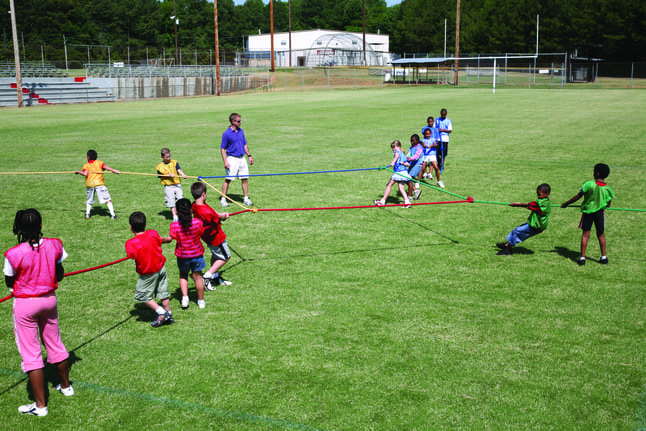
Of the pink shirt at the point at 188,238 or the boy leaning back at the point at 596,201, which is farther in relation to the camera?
the boy leaning back at the point at 596,201

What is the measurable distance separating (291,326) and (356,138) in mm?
17996

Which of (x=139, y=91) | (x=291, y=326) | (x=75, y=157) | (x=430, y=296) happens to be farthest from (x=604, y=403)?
(x=139, y=91)

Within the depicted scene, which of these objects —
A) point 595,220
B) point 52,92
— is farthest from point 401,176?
point 52,92

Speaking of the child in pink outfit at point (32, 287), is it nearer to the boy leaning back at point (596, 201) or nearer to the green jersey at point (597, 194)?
the boy leaning back at point (596, 201)

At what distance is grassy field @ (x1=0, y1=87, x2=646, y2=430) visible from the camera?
5242mm

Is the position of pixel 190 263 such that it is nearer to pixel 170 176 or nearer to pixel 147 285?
pixel 147 285

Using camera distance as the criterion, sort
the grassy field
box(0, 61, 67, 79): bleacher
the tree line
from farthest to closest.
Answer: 1. the tree line
2. box(0, 61, 67, 79): bleacher
3. the grassy field

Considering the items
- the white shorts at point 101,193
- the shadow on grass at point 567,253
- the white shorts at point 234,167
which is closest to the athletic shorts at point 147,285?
the white shorts at point 101,193

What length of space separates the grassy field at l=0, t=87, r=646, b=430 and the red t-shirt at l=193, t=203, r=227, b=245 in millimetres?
836

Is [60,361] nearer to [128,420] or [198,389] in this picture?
[128,420]

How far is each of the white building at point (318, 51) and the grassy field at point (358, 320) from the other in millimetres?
81044

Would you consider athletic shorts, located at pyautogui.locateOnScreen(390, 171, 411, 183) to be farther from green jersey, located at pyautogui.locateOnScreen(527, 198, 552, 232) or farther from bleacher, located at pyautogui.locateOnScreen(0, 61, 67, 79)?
bleacher, located at pyautogui.locateOnScreen(0, 61, 67, 79)

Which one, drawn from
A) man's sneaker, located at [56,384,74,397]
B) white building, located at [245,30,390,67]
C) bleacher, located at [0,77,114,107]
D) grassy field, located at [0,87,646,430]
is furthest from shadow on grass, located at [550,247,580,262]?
white building, located at [245,30,390,67]

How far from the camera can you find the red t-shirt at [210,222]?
7535 mm
